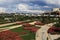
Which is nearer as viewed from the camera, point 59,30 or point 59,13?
point 59,30

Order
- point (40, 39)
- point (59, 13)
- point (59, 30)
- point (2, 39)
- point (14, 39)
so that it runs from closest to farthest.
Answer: point (2, 39) < point (14, 39) < point (40, 39) < point (59, 30) < point (59, 13)

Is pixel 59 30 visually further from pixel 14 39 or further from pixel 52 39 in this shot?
pixel 14 39

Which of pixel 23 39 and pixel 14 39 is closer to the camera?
pixel 14 39

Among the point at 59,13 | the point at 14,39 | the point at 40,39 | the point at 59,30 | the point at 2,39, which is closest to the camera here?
the point at 2,39

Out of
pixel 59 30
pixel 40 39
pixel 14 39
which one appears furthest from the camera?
pixel 59 30

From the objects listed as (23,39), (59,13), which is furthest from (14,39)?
(59,13)

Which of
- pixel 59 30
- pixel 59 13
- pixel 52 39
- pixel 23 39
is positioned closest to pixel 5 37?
pixel 23 39

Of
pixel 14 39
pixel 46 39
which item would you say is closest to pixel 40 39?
pixel 46 39

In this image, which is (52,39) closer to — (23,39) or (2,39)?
(23,39)

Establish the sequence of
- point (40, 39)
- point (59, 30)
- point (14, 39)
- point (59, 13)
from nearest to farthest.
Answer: point (14, 39), point (40, 39), point (59, 30), point (59, 13)
